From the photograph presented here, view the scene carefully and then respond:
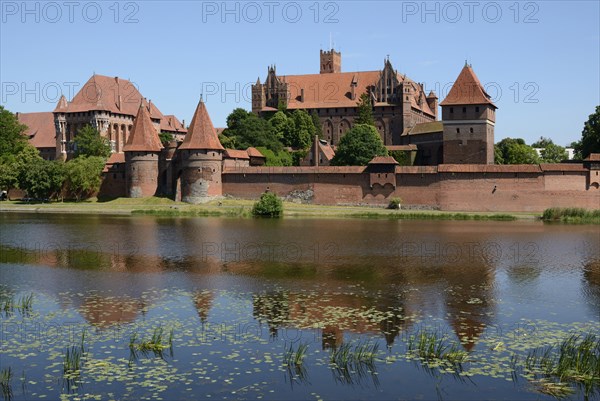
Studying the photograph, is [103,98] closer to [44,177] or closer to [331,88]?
[44,177]

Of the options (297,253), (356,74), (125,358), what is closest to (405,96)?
(356,74)

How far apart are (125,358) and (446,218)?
1340 inches

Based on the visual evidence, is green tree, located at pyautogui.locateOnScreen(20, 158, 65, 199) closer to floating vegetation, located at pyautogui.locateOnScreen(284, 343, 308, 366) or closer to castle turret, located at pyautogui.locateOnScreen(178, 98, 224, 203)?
castle turret, located at pyautogui.locateOnScreen(178, 98, 224, 203)

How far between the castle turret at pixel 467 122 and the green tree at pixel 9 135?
39770 millimetres

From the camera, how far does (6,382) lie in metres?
10.2

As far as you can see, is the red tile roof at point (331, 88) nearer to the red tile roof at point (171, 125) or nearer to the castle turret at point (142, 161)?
the red tile roof at point (171, 125)

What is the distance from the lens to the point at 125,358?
11414 mm

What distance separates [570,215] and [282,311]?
32.4m

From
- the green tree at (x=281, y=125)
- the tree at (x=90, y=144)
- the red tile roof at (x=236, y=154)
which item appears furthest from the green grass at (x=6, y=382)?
the green tree at (x=281, y=125)

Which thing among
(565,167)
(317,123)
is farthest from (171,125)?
(565,167)

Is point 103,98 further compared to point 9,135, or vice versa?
point 103,98

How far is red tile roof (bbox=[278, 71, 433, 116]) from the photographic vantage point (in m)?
77.8

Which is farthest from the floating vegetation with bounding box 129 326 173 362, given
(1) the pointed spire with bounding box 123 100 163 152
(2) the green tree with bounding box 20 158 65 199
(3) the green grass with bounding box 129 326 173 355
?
(2) the green tree with bounding box 20 158 65 199

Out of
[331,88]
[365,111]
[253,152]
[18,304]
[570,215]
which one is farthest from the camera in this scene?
[331,88]
